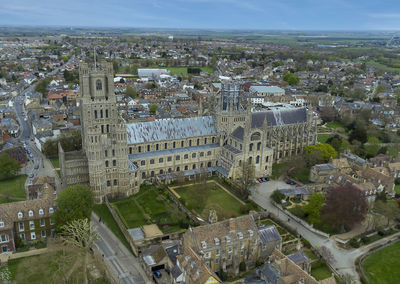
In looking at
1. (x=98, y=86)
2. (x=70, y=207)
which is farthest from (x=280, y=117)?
(x=70, y=207)

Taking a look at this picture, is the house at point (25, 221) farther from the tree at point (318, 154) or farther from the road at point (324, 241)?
the tree at point (318, 154)

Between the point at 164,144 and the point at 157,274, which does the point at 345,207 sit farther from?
the point at 164,144

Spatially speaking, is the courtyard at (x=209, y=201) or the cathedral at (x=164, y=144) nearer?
the courtyard at (x=209, y=201)

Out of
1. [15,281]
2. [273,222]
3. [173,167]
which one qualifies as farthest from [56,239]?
[273,222]

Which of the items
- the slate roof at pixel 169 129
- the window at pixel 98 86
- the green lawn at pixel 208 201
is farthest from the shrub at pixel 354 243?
the window at pixel 98 86

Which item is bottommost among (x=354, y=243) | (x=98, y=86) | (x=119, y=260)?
(x=119, y=260)

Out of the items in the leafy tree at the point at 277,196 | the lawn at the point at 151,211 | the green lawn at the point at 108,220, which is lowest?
the green lawn at the point at 108,220
